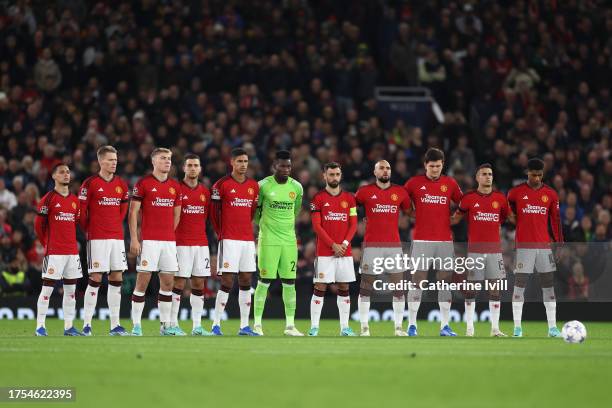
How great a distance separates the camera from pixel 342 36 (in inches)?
1169

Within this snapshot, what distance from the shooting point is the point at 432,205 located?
57.7 ft

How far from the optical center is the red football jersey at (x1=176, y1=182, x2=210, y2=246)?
17.6 metres

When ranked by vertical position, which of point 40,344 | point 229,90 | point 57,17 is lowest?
point 40,344

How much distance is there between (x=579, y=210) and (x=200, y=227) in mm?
10467

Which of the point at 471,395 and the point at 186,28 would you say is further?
the point at 186,28

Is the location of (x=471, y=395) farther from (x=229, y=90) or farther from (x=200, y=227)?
(x=229, y=90)

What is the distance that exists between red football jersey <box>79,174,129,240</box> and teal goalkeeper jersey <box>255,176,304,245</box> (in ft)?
6.89

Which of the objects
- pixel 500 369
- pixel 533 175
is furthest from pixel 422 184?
pixel 500 369

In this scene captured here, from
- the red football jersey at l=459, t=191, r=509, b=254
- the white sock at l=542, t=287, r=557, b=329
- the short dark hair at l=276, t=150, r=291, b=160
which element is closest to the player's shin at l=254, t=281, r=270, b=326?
the short dark hair at l=276, t=150, r=291, b=160

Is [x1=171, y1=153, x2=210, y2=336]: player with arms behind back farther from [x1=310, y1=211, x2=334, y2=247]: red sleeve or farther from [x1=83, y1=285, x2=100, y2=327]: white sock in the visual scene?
[x1=310, y1=211, x2=334, y2=247]: red sleeve

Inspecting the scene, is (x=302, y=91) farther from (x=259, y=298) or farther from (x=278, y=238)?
(x=259, y=298)

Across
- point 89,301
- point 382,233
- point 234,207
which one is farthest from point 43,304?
point 382,233

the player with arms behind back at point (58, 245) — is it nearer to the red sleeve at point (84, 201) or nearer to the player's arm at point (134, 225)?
the red sleeve at point (84, 201)

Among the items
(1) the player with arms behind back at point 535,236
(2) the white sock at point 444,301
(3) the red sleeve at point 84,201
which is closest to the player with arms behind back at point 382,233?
(2) the white sock at point 444,301
